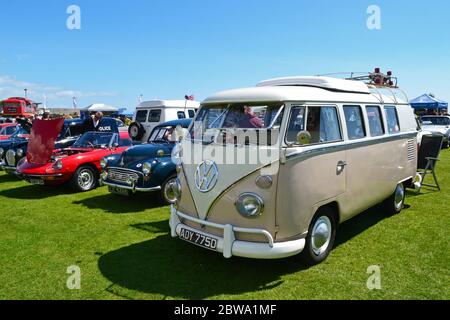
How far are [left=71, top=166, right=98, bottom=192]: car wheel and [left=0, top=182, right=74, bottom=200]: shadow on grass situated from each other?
0.87ft

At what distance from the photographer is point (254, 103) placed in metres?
4.12

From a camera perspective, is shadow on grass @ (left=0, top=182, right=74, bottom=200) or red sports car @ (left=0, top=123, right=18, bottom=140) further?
red sports car @ (left=0, top=123, right=18, bottom=140)

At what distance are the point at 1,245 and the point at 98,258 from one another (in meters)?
1.65

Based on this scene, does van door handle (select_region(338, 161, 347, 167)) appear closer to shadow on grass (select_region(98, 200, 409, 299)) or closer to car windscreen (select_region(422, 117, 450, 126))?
shadow on grass (select_region(98, 200, 409, 299))

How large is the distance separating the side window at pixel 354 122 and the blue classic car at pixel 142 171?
11.1ft

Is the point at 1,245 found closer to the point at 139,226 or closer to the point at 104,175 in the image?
the point at 139,226

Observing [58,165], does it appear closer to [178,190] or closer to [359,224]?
[178,190]

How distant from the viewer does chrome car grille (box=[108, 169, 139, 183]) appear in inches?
268

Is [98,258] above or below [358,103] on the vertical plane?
below

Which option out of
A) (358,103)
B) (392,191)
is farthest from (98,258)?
(392,191)

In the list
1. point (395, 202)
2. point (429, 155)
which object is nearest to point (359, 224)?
point (395, 202)

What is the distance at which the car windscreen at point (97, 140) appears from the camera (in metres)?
9.02

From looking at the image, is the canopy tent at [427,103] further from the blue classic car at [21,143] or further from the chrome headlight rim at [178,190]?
the chrome headlight rim at [178,190]

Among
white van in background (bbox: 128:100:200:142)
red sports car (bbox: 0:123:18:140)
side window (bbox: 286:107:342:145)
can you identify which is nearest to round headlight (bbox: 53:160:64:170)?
white van in background (bbox: 128:100:200:142)
